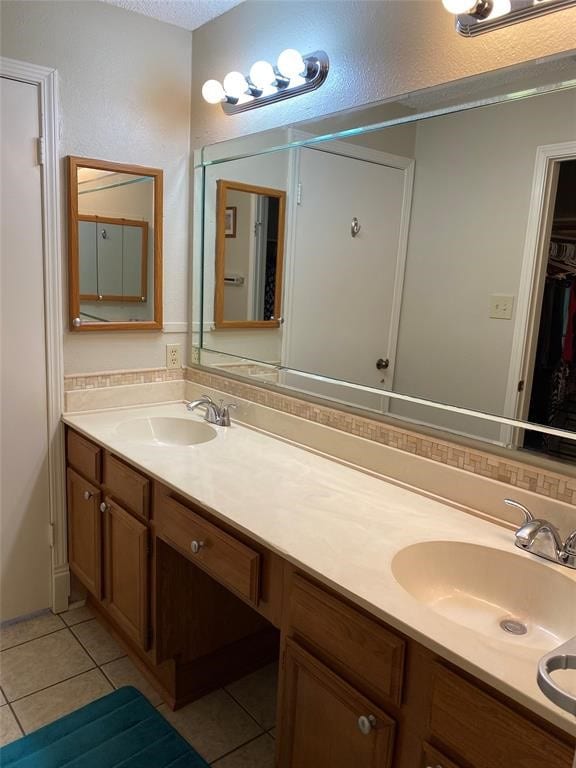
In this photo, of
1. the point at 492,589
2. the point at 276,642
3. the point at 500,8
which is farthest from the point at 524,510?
the point at 276,642

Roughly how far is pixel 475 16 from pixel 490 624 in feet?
4.58

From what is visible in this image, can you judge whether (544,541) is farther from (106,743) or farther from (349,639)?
(106,743)

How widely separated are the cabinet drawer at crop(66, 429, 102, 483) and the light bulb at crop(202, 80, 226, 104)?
1377 millimetres

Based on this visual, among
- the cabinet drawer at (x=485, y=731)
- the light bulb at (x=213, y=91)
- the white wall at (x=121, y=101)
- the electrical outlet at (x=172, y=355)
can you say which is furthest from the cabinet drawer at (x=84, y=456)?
the cabinet drawer at (x=485, y=731)

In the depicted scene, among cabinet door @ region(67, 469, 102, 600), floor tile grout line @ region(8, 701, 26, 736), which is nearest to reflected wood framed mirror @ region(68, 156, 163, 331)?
cabinet door @ region(67, 469, 102, 600)

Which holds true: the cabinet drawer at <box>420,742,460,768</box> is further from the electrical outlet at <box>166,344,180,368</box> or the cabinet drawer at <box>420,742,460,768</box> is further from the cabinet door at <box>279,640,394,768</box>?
the electrical outlet at <box>166,344,180,368</box>

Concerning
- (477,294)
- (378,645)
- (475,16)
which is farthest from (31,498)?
(475,16)

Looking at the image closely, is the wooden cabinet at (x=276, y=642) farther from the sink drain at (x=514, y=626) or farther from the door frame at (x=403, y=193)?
the door frame at (x=403, y=193)

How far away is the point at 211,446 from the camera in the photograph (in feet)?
6.69

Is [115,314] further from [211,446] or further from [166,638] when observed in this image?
[166,638]

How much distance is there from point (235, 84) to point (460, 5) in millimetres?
977

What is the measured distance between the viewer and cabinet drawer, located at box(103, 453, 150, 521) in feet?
6.08

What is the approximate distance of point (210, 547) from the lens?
1.56 meters

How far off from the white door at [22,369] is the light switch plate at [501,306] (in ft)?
5.36
